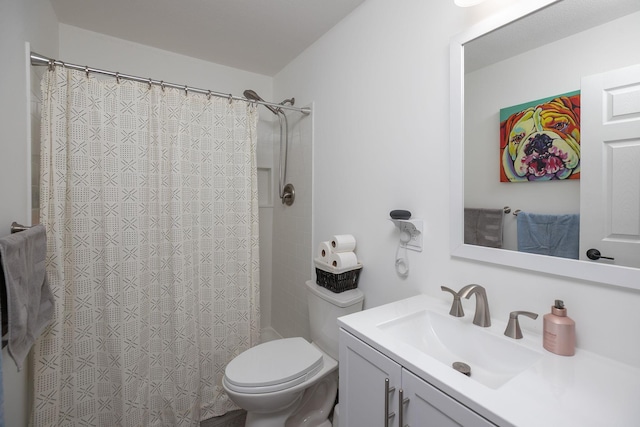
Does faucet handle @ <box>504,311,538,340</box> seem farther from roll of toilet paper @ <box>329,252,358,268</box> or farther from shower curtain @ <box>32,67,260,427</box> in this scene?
shower curtain @ <box>32,67,260,427</box>

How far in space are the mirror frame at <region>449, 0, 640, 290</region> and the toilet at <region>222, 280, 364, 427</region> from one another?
2.21 feet

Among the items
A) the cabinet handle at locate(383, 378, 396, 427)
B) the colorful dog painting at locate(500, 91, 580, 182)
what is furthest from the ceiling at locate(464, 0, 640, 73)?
the cabinet handle at locate(383, 378, 396, 427)

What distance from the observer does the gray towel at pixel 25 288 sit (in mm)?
824

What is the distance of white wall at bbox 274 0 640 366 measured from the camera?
2.72ft

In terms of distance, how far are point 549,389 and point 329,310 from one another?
1.01 m

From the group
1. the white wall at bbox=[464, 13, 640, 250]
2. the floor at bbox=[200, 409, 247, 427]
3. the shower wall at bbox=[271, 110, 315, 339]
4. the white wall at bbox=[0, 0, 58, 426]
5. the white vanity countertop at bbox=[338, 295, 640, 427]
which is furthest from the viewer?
the shower wall at bbox=[271, 110, 315, 339]

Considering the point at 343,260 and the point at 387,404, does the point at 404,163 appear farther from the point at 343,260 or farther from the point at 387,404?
the point at 387,404

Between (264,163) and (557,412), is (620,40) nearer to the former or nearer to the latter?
(557,412)

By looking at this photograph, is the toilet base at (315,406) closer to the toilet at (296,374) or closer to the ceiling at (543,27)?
the toilet at (296,374)

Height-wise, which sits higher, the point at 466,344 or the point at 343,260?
the point at 343,260

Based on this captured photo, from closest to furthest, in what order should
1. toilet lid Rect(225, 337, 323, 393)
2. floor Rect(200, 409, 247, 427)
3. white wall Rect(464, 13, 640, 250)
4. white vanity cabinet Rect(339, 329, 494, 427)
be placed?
white vanity cabinet Rect(339, 329, 494, 427), white wall Rect(464, 13, 640, 250), toilet lid Rect(225, 337, 323, 393), floor Rect(200, 409, 247, 427)

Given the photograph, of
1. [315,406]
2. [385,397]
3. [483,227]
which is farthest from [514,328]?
[315,406]

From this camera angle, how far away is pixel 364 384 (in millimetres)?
917

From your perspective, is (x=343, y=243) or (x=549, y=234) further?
Result: (x=343, y=243)
